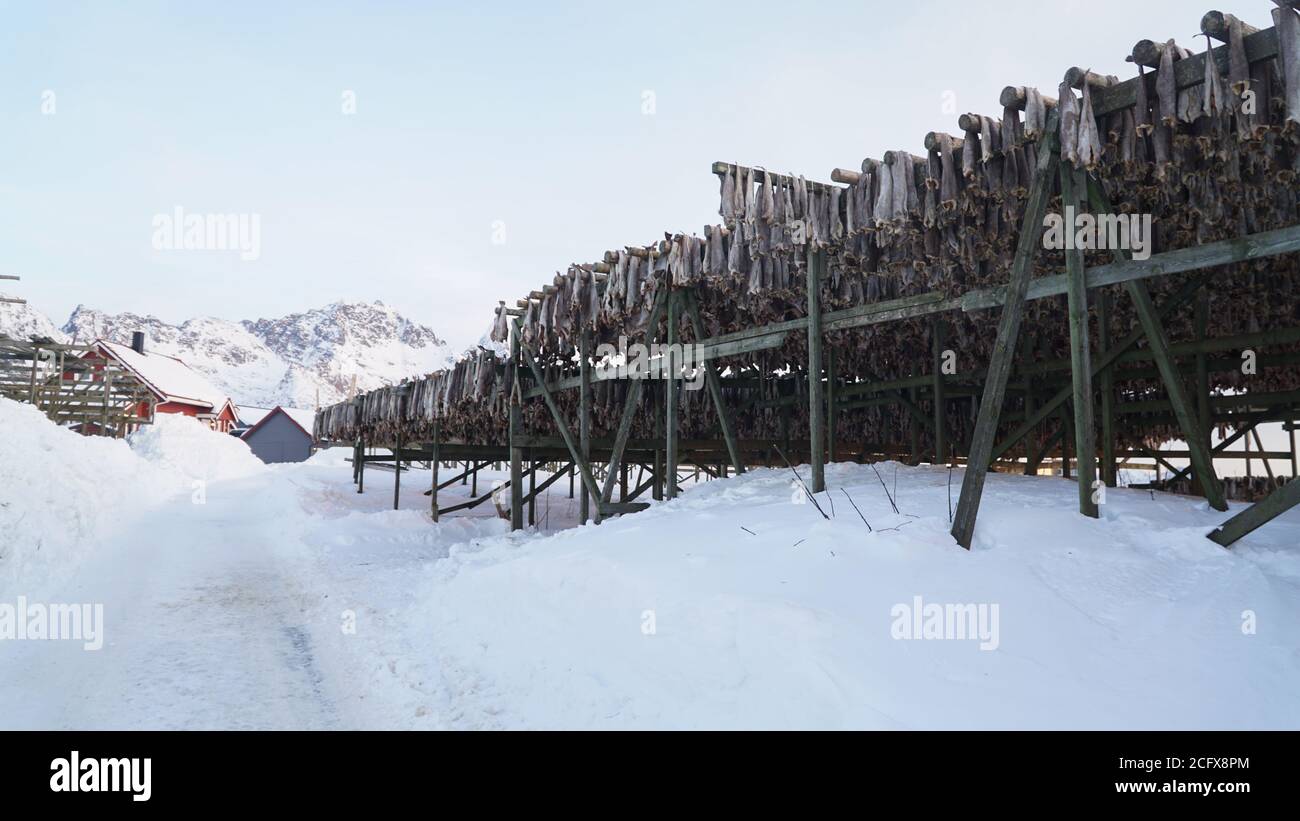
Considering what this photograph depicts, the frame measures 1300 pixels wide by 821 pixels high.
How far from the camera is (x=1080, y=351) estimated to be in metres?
5.43

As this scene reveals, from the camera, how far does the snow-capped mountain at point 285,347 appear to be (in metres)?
131

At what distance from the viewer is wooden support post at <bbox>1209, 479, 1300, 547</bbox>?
435 cm

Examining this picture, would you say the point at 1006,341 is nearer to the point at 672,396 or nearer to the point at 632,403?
the point at 672,396

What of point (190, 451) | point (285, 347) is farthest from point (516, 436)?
point (285, 347)

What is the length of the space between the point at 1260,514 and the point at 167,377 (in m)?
46.4

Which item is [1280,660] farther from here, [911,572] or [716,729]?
[716,729]

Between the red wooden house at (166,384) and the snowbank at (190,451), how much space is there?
113 inches

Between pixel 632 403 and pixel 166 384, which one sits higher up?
pixel 166 384

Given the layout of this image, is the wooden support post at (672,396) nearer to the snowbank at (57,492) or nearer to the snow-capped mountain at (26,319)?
the snowbank at (57,492)

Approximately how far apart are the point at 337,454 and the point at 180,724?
156ft

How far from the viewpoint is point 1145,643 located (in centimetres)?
394

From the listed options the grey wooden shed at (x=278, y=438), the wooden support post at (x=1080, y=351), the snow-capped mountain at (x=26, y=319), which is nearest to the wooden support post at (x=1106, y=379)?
the wooden support post at (x=1080, y=351)

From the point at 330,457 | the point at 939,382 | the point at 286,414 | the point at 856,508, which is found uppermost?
the point at 286,414
